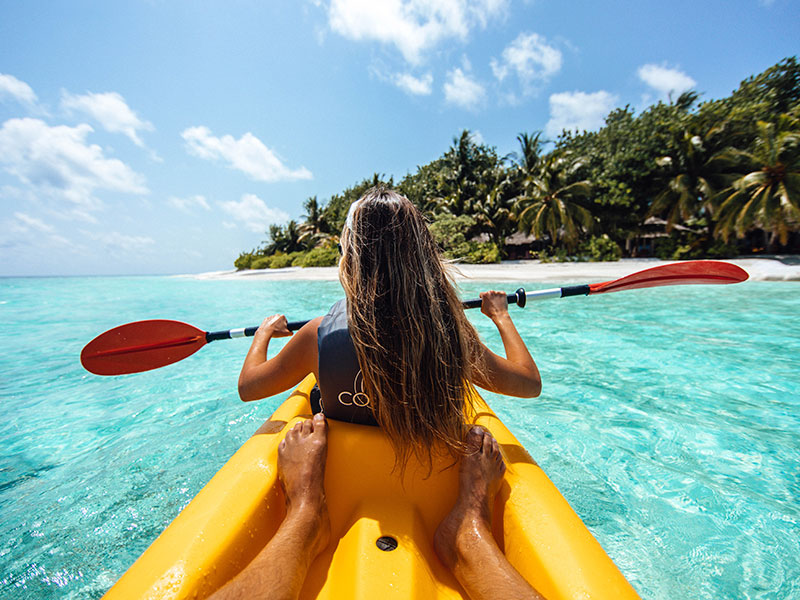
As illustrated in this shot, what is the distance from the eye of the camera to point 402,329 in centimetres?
117

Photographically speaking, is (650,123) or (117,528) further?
(650,123)

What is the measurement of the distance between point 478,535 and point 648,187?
24.2 m

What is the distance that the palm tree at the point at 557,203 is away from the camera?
2000cm

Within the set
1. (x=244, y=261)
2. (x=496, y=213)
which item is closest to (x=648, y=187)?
(x=496, y=213)

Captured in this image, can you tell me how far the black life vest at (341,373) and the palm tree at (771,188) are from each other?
2050 cm

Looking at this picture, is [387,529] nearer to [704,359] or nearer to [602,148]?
[704,359]

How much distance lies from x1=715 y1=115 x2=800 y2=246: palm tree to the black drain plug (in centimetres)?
2066

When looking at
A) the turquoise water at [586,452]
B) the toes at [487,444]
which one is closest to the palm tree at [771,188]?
the turquoise water at [586,452]

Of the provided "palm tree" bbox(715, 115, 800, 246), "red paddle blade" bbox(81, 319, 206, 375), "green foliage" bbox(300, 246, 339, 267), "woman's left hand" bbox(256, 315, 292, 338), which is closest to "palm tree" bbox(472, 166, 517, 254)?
"palm tree" bbox(715, 115, 800, 246)

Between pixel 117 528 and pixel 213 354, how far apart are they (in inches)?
166

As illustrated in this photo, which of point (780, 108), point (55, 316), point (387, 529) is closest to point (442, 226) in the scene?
point (55, 316)

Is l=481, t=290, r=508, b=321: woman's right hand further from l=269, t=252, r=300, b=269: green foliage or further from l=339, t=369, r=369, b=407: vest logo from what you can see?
l=269, t=252, r=300, b=269: green foliage

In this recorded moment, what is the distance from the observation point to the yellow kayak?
2.96 ft

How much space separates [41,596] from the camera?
5.02 ft
